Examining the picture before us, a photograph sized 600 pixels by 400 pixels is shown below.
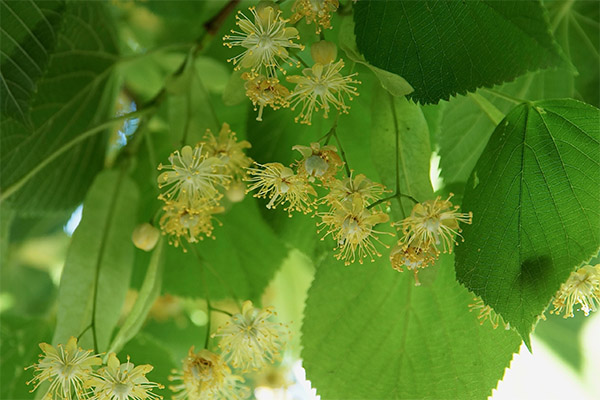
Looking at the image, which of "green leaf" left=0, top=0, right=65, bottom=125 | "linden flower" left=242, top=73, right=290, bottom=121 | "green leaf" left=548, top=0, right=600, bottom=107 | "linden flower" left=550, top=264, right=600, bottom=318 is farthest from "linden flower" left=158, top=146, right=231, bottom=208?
"green leaf" left=548, top=0, right=600, bottom=107

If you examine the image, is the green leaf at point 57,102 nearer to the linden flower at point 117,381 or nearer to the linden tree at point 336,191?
the linden tree at point 336,191

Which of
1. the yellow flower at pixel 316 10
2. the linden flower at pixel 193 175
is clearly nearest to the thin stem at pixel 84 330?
the linden flower at pixel 193 175

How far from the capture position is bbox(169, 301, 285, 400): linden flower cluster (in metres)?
0.85

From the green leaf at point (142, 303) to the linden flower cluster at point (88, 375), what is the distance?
0.13 ft

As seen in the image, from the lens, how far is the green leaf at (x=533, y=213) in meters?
0.70

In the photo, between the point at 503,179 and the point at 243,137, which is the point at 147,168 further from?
the point at 503,179

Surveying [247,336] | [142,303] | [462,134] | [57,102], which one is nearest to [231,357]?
[247,336]

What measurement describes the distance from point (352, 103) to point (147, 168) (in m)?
0.49

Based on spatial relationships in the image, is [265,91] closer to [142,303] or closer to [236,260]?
[142,303]

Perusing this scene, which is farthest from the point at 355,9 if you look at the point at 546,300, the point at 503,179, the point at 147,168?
the point at 147,168

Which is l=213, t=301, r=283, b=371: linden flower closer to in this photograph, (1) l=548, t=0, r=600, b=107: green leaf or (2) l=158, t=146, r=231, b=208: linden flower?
(2) l=158, t=146, r=231, b=208: linden flower

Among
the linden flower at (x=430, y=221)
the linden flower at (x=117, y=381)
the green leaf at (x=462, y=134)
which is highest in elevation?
the green leaf at (x=462, y=134)

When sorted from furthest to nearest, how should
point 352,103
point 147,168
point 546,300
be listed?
point 147,168, point 352,103, point 546,300

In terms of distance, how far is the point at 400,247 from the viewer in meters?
0.74
